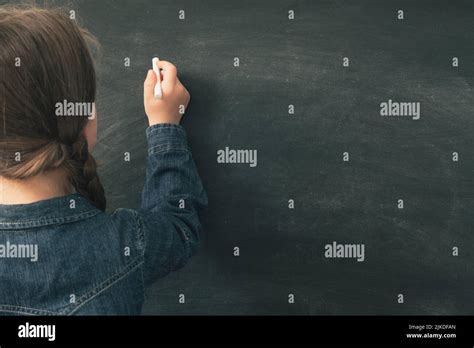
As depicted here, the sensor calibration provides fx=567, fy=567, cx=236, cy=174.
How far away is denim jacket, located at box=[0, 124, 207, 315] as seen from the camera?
904mm

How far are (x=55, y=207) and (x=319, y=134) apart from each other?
0.52 metres

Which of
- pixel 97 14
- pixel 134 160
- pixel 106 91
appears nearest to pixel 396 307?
pixel 134 160

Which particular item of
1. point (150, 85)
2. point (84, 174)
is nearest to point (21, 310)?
point (84, 174)

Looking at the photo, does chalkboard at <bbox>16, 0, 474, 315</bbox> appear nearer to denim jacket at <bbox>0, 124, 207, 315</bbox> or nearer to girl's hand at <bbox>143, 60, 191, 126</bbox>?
girl's hand at <bbox>143, 60, 191, 126</bbox>

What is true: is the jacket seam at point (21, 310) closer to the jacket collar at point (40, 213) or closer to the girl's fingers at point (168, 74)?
the jacket collar at point (40, 213)

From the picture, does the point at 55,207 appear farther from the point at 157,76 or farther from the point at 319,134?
the point at 319,134

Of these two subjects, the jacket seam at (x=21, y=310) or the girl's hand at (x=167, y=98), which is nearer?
the jacket seam at (x=21, y=310)

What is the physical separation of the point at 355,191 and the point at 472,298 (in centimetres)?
Answer: 32

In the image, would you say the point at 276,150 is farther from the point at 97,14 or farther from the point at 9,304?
the point at 9,304

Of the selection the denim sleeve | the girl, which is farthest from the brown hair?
the denim sleeve

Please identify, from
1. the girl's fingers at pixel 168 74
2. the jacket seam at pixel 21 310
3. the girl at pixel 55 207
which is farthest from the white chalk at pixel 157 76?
the jacket seam at pixel 21 310

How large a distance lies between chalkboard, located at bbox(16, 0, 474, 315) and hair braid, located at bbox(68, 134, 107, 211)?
0.10 m

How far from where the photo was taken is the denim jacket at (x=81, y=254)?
0.90 m

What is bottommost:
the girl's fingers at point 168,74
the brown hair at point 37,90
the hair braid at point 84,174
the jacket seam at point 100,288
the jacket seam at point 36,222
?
the jacket seam at point 100,288
